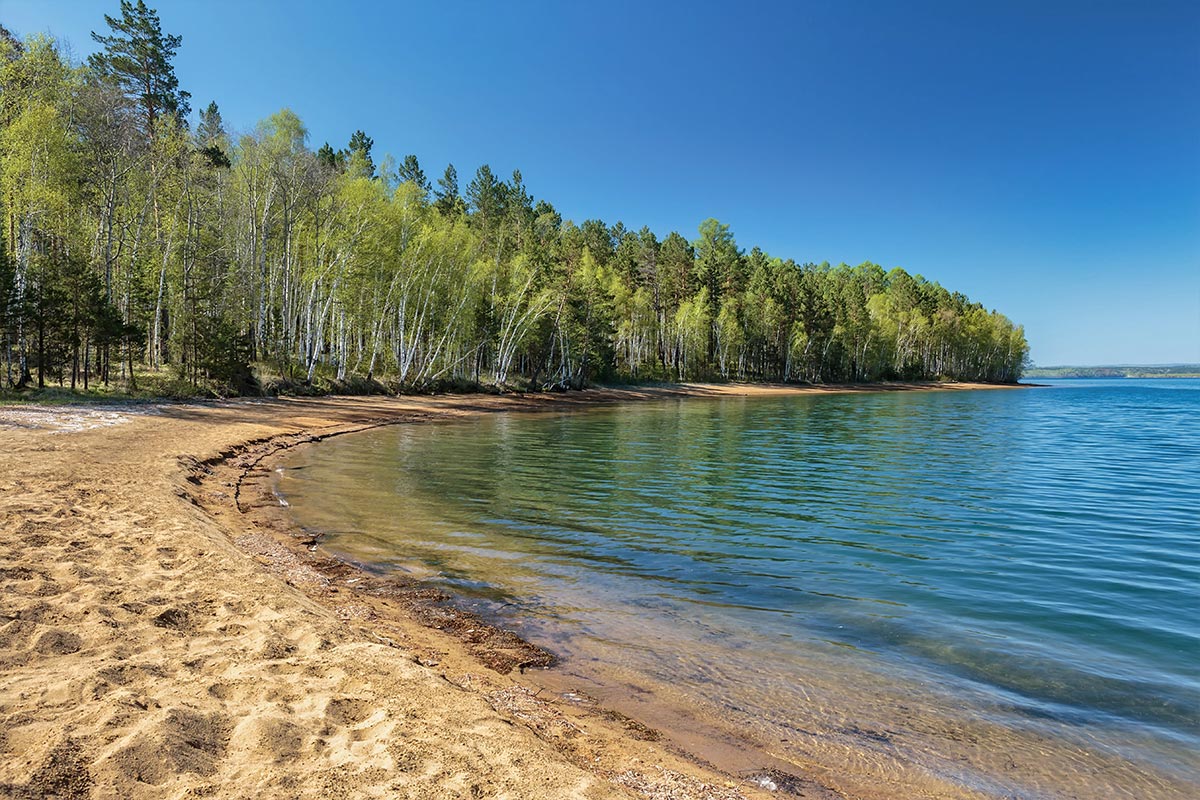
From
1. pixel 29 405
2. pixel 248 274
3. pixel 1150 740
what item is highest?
pixel 248 274

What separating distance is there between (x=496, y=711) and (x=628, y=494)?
35.4 ft

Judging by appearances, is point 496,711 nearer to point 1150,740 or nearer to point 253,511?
point 1150,740

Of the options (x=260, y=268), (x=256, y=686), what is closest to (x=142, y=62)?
(x=260, y=268)

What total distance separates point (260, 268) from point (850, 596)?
138 feet

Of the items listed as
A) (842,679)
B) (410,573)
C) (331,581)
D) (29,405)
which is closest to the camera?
(842,679)

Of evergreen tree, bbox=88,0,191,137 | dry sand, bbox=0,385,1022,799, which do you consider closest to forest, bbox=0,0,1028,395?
evergreen tree, bbox=88,0,191,137

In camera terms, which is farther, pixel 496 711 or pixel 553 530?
pixel 553 530

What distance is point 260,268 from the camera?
3931 centimetres

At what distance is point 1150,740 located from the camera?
195 inches

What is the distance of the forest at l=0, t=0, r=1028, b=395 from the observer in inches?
942

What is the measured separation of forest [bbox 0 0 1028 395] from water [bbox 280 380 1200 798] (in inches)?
594

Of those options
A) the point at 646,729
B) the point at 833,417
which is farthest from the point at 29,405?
the point at 833,417

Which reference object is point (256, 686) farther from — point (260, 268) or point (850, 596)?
point (260, 268)

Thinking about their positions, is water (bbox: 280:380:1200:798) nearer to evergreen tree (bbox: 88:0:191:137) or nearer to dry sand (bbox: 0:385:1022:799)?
dry sand (bbox: 0:385:1022:799)
